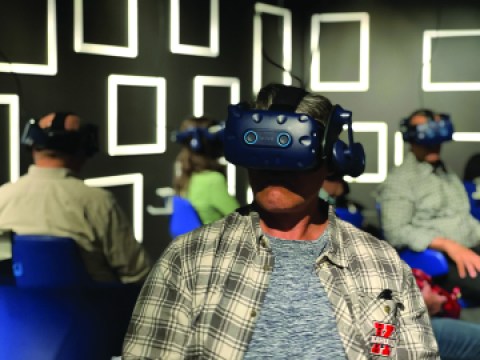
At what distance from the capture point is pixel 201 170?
3.26m

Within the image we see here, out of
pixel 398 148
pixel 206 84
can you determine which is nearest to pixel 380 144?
pixel 398 148

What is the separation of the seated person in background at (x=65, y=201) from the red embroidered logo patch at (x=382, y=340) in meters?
1.17

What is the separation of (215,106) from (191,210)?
23.1 inches

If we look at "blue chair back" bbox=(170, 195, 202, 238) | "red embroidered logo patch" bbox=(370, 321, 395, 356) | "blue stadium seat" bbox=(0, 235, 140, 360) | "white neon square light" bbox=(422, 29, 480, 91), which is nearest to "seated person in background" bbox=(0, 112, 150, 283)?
"blue stadium seat" bbox=(0, 235, 140, 360)

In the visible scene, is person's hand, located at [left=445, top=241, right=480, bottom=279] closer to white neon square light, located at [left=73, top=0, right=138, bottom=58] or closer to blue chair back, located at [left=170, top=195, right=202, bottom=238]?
blue chair back, located at [left=170, top=195, right=202, bottom=238]

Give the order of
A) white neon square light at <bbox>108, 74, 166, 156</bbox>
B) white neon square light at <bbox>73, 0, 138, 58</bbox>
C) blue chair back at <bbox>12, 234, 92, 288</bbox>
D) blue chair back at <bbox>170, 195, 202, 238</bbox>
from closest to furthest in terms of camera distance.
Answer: blue chair back at <bbox>12, 234, 92, 288</bbox>, white neon square light at <bbox>73, 0, 138, 58</bbox>, white neon square light at <bbox>108, 74, 166, 156</bbox>, blue chair back at <bbox>170, 195, 202, 238</bbox>

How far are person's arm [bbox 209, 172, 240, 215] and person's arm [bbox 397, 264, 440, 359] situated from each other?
1744 mm

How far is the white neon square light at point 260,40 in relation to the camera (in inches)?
156

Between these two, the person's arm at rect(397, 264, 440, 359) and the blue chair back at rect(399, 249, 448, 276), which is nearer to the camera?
the person's arm at rect(397, 264, 440, 359)

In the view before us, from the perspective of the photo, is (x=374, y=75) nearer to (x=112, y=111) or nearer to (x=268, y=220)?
(x=112, y=111)

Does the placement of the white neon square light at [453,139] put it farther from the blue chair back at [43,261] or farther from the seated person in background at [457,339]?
the blue chair back at [43,261]

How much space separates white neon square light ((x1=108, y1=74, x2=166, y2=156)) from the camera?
288 centimetres

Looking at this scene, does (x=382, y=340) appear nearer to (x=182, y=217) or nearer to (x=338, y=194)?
(x=182, y=217)

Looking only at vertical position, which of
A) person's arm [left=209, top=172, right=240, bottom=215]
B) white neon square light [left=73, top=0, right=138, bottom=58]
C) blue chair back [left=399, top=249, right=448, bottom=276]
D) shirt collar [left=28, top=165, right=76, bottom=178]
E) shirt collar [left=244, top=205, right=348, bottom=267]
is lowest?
blue chair back [left=399, top=249, right=448, bottom=276]
